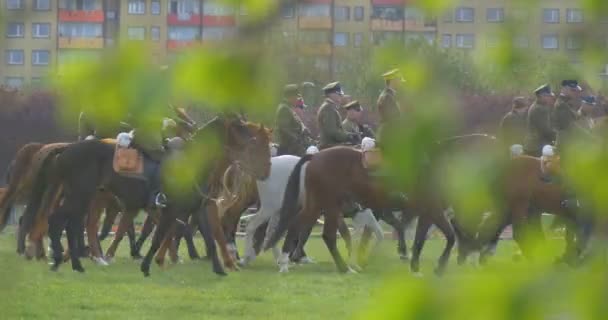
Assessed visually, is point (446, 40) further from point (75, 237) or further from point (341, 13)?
point (75, 237)

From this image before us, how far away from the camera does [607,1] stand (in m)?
2.21

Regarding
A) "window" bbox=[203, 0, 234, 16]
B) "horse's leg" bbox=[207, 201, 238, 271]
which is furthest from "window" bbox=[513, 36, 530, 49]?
"horse's leg" bbox=[207, 201, 238, 271]

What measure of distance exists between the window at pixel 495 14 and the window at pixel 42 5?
59 centimetres

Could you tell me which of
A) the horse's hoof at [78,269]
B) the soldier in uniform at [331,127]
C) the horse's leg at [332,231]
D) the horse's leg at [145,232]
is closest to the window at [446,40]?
the horse's hoof at [78,269]

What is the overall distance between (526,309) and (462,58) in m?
0.53

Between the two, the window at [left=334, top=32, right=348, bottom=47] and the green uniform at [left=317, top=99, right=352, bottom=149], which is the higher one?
the window at [left=334, top=32, right=348, bottom=47]

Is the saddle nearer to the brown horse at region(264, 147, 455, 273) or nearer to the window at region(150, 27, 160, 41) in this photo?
the brown horse at region(264, 147, 455, 273)

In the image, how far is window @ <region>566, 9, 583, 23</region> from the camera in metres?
2.24

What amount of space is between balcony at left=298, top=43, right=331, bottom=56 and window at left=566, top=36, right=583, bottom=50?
328 millimetres

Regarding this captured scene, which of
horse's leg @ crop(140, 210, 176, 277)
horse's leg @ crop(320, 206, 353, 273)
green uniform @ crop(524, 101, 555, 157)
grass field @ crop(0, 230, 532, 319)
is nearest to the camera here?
grass field @ crop(0, 230, 532, 319)

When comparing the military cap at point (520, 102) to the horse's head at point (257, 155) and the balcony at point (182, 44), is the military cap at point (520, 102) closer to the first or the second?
the horse's head at point (257, 155)

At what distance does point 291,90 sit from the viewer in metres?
2.54

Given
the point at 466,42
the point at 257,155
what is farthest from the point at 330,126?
the point at 466,42

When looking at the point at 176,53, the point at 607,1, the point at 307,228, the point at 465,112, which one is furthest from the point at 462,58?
the point at 307,228
